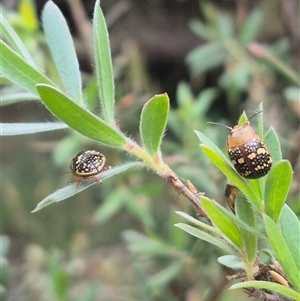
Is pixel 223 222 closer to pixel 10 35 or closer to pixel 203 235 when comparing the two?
pixel 203 235

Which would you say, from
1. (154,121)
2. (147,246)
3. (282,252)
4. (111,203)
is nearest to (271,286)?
(282,252)

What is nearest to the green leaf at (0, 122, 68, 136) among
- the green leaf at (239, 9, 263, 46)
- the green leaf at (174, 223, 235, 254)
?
the green leaf at (174, 223, 235, 254)

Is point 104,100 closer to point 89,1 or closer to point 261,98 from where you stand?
point 261,98

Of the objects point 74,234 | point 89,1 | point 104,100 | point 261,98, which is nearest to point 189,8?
point 89,1

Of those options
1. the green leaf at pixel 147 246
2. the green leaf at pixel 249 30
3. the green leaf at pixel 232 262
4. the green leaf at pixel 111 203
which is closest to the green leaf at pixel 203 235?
the green leaf at pixel 232 262

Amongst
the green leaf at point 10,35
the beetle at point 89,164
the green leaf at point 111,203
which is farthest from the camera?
the green leaf at point 111,203

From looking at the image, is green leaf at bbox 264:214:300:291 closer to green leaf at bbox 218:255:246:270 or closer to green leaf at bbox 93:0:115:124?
green leaf at bbox 218:255:246:270

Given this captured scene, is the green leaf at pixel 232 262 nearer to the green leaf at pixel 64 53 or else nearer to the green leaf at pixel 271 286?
the green leaf at pixel 271 286
